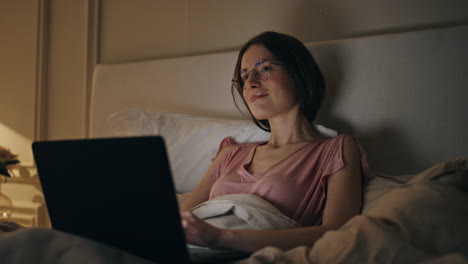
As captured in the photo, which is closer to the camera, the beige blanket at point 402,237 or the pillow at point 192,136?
the beige blanket at point 402,237

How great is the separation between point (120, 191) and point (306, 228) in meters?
0.43

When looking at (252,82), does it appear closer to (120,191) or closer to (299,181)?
(299,181)

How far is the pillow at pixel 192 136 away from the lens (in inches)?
53.2

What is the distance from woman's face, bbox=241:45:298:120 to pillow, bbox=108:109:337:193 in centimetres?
18

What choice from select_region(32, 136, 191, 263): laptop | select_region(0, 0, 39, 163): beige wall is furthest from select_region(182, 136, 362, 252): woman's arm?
select_region(0, 0, 39, 163): beige wall

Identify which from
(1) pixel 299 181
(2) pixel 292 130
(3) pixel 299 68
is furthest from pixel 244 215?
(3) pixel 299 68

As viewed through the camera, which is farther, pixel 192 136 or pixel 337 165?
pixel 192 136

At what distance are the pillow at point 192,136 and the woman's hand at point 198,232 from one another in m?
0.66

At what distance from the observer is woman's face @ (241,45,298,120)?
114cm

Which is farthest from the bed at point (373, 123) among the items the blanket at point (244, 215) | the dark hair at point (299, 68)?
the blanket at point (244, 215)

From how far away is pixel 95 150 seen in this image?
0.55 m

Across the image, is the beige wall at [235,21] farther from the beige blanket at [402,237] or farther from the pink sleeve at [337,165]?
the beige blanket at [402,237]

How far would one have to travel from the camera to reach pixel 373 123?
48.6 inches

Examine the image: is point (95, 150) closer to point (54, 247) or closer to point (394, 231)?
point (54, 247)
